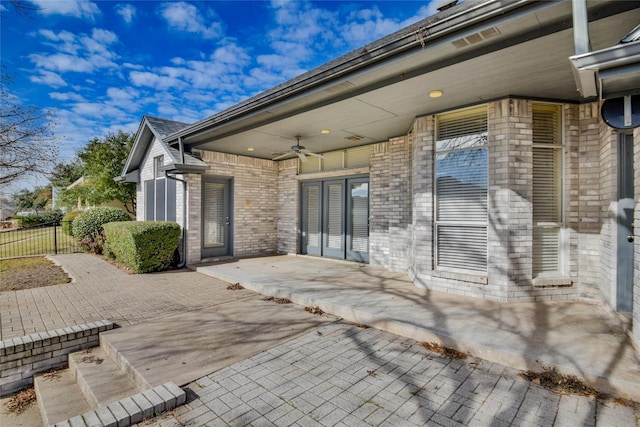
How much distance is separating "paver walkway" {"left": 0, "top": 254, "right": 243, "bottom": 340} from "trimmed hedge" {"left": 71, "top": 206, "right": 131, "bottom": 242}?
371 centimetres

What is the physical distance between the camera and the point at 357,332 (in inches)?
142

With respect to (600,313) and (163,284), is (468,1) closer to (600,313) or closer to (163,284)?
(600,313)

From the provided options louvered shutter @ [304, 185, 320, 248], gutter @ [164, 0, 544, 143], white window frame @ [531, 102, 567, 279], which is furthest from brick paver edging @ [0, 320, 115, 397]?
white window frame @ [531, 102, 567, 279]

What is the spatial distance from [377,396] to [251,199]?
717cm

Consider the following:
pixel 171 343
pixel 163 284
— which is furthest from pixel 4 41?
pixel 171 343

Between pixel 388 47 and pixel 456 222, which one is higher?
pixel 388 47

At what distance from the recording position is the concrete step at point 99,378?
2549 millimetres

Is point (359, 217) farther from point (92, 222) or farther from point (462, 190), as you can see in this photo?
point (92, 222)

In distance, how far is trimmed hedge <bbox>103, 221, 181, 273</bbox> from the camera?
672 centimetres

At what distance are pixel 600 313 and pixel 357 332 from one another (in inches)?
124

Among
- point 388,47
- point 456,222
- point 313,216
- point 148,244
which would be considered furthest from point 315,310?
point 148,244

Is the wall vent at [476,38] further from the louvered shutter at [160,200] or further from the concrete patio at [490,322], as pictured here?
the louvered shutter at [160,200]

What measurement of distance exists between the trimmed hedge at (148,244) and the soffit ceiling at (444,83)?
2.53 m

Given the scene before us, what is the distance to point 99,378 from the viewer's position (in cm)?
281
